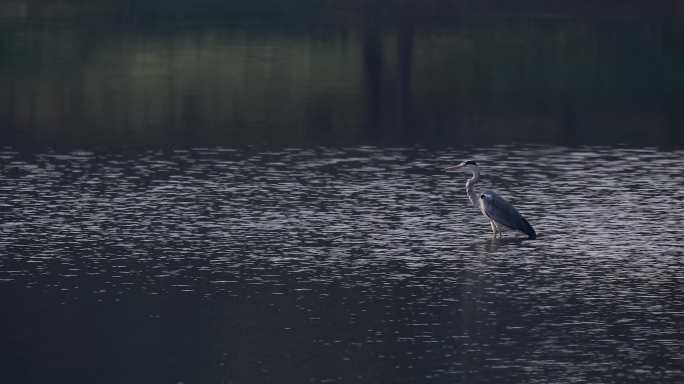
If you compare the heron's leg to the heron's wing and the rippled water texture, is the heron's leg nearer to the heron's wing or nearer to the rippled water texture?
Result: the heron's wing

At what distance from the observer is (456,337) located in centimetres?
2072

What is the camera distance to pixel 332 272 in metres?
24.3

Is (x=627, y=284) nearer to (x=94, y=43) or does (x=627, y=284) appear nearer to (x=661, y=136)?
(x=661, y=136)

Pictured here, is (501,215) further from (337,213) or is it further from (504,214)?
(337,213)

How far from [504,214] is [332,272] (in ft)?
13.0

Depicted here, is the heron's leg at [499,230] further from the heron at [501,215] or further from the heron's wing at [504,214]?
the heron's wing at [504,214]

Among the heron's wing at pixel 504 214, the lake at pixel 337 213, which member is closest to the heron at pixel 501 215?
the heron's wing at pixel 504 214

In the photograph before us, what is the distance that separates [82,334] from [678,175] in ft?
54.9

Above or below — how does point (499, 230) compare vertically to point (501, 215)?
below

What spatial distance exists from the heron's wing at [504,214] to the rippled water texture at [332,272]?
0.40m

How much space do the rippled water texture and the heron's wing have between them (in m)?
0.40

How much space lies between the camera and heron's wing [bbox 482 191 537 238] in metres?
26.7

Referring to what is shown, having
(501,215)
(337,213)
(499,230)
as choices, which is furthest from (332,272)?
(337,213)

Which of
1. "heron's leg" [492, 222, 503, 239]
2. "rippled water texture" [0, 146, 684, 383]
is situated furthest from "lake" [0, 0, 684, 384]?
"heron's leg" [492, 222, 503, 239]
